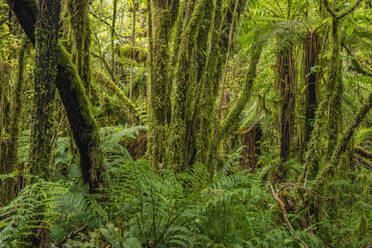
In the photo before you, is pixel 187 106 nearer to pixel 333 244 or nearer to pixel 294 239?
pixel 294 239

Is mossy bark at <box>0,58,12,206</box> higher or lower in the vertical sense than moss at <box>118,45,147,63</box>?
lower

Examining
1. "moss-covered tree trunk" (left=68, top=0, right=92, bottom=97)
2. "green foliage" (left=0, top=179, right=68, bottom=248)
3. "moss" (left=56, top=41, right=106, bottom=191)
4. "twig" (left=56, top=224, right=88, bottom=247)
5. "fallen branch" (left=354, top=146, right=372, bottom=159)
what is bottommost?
"twig" (left=56, top=224, right=88, bottom=247)

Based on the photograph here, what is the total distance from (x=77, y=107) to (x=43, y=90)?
1.67ft

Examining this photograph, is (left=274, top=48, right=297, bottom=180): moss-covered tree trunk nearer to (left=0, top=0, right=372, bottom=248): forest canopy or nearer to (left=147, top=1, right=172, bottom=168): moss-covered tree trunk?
(left=0, top=0, right=372, bottom=248): forest canopy

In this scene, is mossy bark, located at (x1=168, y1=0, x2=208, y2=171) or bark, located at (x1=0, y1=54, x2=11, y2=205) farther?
bark, located at (x1=0, y1=54, x2=11, y2=205)

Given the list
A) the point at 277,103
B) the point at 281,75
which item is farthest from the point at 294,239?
the point at 281,75

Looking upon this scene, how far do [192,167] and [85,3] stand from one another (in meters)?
2.14

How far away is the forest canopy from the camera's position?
1.69m

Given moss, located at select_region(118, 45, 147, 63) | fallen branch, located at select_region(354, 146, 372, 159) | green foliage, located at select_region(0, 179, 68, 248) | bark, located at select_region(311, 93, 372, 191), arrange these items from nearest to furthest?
green foliage, located at select_region(0, 179, 68, 248) < bark, located at select_region(311, 93, 372, 191) < fallen branch, located at select_region(354, 146, 372, 159) < moss, located at select_region(118, 45, 147, 63)

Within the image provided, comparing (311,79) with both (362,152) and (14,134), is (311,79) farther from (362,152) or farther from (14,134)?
(14,134)

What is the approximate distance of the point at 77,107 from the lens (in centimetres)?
214

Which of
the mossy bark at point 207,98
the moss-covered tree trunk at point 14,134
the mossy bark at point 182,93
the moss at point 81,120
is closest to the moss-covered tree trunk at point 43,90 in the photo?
the moss at point 81,120

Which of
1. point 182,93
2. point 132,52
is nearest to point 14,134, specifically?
point 182,93

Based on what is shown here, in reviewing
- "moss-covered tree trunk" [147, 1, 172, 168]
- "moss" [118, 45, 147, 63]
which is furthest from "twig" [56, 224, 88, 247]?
"moss" [118, 45, 147, 63]
